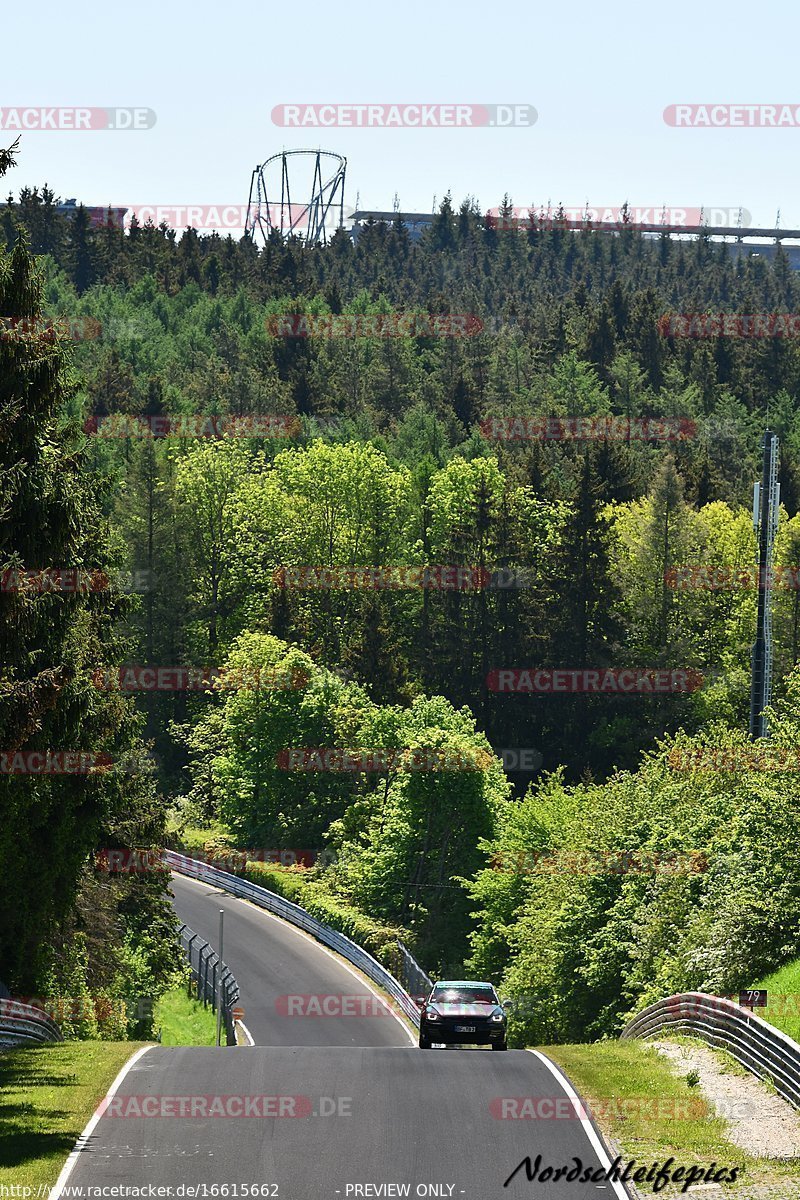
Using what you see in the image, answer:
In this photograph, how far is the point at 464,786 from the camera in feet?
216

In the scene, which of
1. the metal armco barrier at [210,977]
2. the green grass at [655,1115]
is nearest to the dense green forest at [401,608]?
the metal armco barrier at [210,977]

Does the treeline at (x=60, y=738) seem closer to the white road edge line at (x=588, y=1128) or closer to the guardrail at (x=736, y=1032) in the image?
the white road edge line at (x=588, y=1128)

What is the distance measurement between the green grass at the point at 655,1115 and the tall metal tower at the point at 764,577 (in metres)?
22.9

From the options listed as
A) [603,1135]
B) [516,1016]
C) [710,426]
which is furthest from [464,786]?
[710,426]

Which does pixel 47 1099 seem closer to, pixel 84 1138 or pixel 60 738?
pixel 84 1138

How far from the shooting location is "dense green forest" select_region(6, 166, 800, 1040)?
1181 inches

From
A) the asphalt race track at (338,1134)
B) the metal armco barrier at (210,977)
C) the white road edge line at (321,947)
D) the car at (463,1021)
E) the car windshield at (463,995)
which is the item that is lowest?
the white road edge line at (321,947)

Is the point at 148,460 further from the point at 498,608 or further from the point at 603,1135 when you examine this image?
the point at 603,1135

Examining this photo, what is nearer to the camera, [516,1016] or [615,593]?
[516,1016]

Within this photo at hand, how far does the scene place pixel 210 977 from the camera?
169ft

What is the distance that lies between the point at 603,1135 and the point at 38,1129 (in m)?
6.58

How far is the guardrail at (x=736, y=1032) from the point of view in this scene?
2000cm

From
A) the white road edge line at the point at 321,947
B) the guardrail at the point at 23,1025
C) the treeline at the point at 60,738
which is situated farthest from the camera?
the white road edge line at the point at 321,947

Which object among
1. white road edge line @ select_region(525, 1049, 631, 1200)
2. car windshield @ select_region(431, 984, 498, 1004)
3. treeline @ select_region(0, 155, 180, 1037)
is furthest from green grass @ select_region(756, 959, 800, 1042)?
treeline @ select_region(0, 155, 180, 1037)
